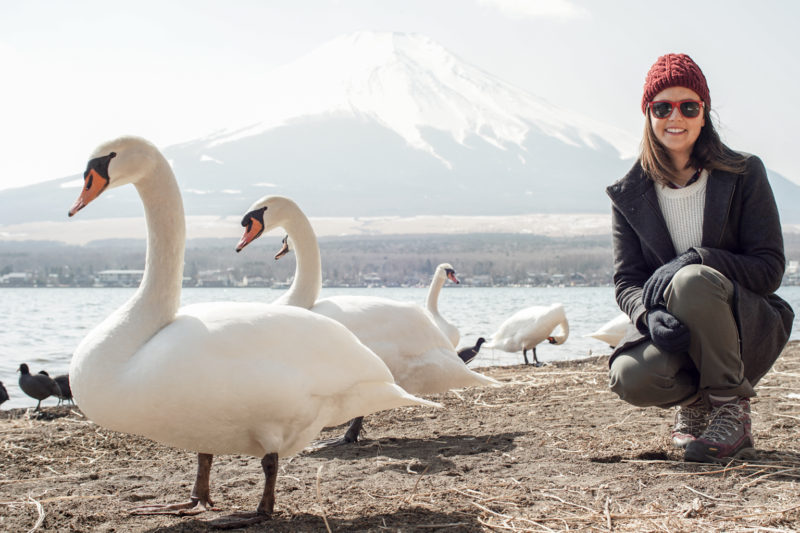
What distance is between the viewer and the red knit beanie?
12.7 ft

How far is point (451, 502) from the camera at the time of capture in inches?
132

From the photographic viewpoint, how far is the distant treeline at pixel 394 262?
67.8m

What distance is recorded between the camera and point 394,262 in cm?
7975

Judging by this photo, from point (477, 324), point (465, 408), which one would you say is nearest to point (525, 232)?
point (477, 324)

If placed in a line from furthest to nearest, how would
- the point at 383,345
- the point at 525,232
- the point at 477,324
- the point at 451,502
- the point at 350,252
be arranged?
the point at 525,232, the point at 350,252, the point at 477,324, the point at 383,345, the point at 451,502

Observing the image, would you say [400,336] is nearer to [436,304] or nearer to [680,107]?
[680,107]

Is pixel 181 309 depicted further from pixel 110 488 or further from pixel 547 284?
pixel 547 284

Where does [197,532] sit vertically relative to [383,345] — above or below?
below

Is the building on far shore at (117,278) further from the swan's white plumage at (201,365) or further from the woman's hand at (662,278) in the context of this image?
the woman's hand at (662,278)

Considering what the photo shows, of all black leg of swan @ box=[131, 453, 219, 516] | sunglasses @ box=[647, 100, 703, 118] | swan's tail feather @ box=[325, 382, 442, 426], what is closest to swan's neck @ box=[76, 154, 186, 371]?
black leg of swan @ box=[131, 453, 219, 516]

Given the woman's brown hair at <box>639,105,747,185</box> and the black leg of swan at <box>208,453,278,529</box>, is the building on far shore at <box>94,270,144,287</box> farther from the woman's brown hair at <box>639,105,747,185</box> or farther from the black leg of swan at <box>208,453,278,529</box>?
the black leg of swan at <box>208,453,278,529</box>

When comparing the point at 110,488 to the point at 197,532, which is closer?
the point at 197,532

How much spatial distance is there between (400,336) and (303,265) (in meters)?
1.01

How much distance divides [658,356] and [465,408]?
9.20ft
